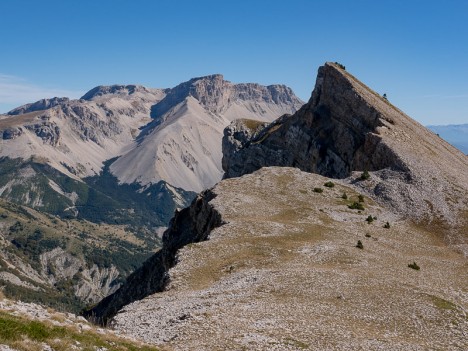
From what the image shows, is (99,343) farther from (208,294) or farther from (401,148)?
(401,148)

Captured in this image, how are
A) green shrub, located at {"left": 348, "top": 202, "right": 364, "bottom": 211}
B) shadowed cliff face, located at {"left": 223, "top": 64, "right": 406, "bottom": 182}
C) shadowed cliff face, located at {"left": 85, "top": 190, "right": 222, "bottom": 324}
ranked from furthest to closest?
shadowed cliff face, located at {"left": 223, "top": 64, "right": 406, "bottom": 182}, shadowed cliff face, located at {"left": 85, "top": 190, "right": 222, "bottom": 324}, green shrub, located at {"left": 348, "top": 202, "right": 364, "bottom": 211}

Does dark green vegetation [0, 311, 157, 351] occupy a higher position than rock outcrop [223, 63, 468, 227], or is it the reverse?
rock outcrop [223, 63, 468, 227]

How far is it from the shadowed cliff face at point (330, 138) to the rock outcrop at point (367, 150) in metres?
0.24

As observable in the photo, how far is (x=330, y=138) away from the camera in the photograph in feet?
433

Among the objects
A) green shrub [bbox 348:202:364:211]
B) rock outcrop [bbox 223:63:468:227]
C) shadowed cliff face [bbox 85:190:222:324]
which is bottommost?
shadowed cliff face [bbox 85:190:222:324]

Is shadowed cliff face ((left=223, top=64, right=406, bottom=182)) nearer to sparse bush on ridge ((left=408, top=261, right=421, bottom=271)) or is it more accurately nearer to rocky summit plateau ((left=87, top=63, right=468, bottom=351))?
rocky summit plateau ((left=87, top=63, right=468, bottom=351))

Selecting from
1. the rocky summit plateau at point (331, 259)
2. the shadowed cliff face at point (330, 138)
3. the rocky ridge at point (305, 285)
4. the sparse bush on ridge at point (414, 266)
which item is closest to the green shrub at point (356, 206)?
the rocky summit plateau at point (331, 259)

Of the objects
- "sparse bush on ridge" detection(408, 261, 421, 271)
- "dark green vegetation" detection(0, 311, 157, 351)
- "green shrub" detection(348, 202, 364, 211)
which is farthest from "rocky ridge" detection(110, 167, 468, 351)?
"dark green vegetation" detection(0, 311, 157, 351)

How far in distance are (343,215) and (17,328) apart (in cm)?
5952

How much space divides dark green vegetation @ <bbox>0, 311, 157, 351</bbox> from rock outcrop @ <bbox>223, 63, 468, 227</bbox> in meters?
65.4

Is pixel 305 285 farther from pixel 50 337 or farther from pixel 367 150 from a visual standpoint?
pixel 367 150

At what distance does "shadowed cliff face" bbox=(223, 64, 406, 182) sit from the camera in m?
110

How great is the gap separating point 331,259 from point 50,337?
124 feet

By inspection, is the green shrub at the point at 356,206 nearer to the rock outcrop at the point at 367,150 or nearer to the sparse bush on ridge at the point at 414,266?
the rock outcrop at the point at 367,150
